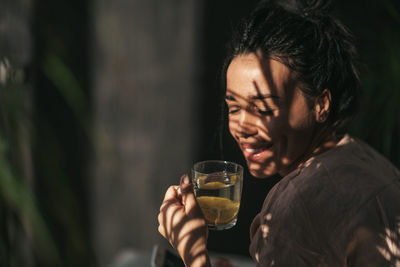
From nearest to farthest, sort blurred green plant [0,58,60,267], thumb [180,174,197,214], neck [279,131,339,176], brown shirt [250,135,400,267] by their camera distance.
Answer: brown shirt [250,135,400,267], thumb [180,174,197,214], neck [279,131,339,176], blurred green plant [0,58,60,267]

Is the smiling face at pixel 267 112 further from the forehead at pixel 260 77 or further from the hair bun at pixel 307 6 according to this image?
the hair bun at pixel 307 6

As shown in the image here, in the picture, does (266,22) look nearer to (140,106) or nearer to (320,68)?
(320,68)

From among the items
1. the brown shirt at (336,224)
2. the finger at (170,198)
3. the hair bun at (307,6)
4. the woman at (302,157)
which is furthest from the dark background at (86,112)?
the brown shirt at (336,224)

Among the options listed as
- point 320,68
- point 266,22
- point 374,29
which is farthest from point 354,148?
point 374,29

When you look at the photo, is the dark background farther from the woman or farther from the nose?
the nose

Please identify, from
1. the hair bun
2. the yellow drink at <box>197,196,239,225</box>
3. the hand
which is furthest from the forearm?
the hair bun

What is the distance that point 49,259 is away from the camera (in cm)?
236

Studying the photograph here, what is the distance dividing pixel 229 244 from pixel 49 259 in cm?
114

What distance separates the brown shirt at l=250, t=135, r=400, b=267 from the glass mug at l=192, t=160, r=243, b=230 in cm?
16

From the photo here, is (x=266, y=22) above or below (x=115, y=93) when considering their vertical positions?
above

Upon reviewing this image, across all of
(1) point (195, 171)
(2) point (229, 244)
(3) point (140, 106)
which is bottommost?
(2) point (229, 244)

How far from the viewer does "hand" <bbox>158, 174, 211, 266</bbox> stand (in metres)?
0.98

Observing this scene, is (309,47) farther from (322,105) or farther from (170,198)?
(170,198)

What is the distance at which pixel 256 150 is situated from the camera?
106 cm
